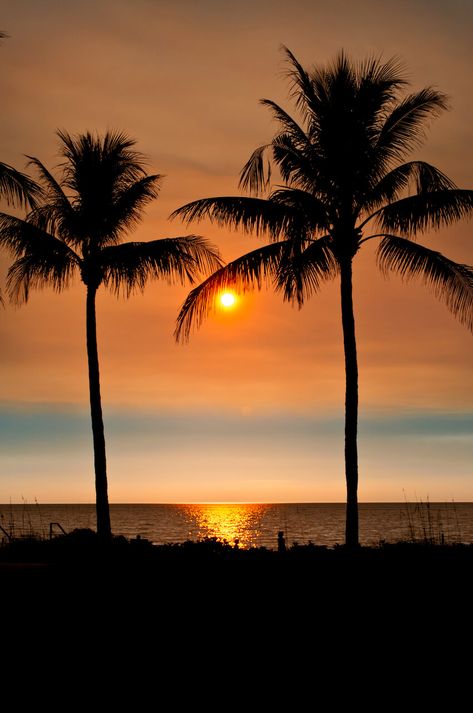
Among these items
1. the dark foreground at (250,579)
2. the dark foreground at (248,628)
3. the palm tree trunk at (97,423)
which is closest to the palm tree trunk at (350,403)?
the dark foreground at (250,579)

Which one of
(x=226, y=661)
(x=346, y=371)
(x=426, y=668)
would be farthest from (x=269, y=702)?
(x=346, y=371)

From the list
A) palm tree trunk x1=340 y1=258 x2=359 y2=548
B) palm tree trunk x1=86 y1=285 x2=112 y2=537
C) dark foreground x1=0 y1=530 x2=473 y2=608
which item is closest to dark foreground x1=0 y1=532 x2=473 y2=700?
dark foreground x1=0 y1=530 x2=473 y2=608

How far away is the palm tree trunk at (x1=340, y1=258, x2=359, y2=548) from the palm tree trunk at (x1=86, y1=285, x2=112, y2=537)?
23.6 ft

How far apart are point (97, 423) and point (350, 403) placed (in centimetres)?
782

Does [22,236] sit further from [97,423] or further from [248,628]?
[248,628]

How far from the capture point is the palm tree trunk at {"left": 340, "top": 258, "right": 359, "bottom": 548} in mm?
19750

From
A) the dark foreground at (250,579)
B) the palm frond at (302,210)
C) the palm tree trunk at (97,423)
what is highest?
the palm frond at (302,210)

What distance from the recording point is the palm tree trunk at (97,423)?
76.9 ft

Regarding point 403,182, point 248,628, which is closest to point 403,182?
point 403,182

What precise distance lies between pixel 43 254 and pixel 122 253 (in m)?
2.30

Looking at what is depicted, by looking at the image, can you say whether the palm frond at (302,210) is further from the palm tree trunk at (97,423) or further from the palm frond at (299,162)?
the palm tree trunk at (97,423)

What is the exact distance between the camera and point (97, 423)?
23891 mm

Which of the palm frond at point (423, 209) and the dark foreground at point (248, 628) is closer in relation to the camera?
the dark foreground at point (248, 628)

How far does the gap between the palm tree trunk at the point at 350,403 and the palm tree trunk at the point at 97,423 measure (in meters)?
7.19
